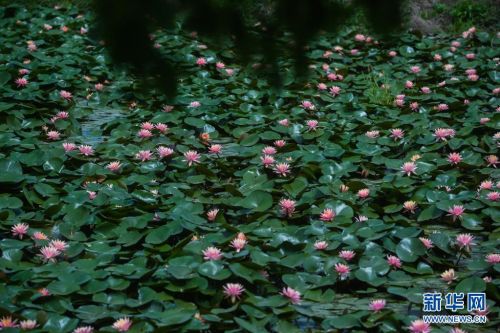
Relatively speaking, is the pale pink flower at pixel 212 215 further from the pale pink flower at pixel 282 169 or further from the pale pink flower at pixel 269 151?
the pale pink flower at pixel 269 151

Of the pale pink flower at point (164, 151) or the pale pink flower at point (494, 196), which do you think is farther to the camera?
the pale pink flower at point (164, 151)

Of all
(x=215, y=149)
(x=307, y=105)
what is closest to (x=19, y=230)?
(x=215, y=149)

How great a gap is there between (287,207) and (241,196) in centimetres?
23

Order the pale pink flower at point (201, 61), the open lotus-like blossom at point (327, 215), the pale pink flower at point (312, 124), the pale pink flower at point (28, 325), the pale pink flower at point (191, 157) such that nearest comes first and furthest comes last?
the pale pink flower at point (28, 325)
the open lotus-like blossom at point (327, 215)
the pale pink flower at point (191, 157)
the pale pink flower at point (312, 124)
the pale pink flower at point (201, 61)

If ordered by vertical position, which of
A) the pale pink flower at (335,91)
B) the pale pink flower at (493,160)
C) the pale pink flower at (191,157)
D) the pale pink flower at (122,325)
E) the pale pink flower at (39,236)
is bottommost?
the pale pink flower at (335,91)

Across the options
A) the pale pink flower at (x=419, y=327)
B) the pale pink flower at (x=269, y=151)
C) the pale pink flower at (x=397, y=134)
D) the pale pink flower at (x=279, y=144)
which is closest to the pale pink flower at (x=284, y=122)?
the pale pink flower at (x=279, y=144)

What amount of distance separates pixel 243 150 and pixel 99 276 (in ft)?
4.21

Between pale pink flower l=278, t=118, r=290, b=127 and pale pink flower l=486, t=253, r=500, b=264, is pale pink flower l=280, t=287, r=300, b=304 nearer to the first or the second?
pale pink flower l=486, t=253, r=500, b=264

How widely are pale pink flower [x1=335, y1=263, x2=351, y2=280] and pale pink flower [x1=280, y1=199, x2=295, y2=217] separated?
1.38 ft

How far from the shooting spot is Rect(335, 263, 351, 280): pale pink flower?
207 cm

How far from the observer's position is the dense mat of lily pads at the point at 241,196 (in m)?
1.92

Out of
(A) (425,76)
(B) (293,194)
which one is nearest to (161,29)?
(B) (293,194)

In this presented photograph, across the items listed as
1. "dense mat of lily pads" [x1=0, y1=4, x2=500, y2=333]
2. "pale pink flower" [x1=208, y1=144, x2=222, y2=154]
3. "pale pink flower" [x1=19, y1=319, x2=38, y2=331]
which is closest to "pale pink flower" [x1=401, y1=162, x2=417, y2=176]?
"dense mat of lily pads" [x1=0, y1=4, x2=500, y2=333]

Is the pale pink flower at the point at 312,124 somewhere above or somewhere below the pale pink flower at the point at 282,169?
below
